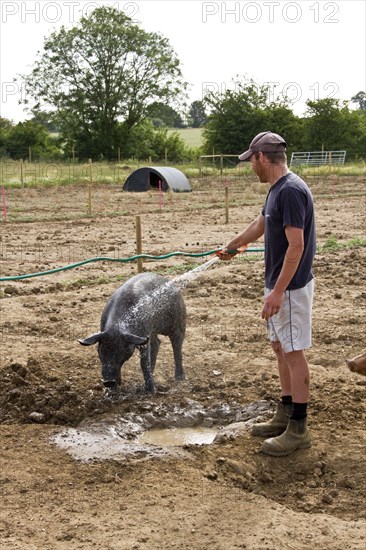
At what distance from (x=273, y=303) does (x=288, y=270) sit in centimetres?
25

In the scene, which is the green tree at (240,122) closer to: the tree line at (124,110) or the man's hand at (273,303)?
the tree line at (124,110)

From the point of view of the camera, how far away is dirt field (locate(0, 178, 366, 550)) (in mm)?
4480

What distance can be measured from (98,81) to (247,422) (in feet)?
194

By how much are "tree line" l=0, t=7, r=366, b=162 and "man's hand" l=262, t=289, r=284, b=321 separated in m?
54.6

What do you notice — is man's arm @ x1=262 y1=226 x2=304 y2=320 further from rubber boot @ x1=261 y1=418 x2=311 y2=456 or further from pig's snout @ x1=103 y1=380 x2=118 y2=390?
pig's snout @ x1=103 y1=380 x2=118 y2=390

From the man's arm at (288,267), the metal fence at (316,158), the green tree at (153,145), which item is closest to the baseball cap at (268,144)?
the man's arm at (288,267)

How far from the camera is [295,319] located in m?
5.39

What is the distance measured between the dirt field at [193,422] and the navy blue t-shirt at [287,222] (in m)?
1.28

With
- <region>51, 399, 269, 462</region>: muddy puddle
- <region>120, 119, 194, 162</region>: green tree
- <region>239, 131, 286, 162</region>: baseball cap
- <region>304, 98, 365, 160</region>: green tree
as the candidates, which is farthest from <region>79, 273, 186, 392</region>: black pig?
<region>120, 119, 194, 162</region>: green tree

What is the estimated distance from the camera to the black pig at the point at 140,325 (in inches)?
260

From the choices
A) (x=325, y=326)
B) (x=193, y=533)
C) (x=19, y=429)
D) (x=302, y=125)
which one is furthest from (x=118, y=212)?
(x=302, y=125)

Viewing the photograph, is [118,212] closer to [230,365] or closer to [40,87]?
[230,365]

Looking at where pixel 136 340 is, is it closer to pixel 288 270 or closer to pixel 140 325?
pixel 140 325

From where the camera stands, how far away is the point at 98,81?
2469 inches
